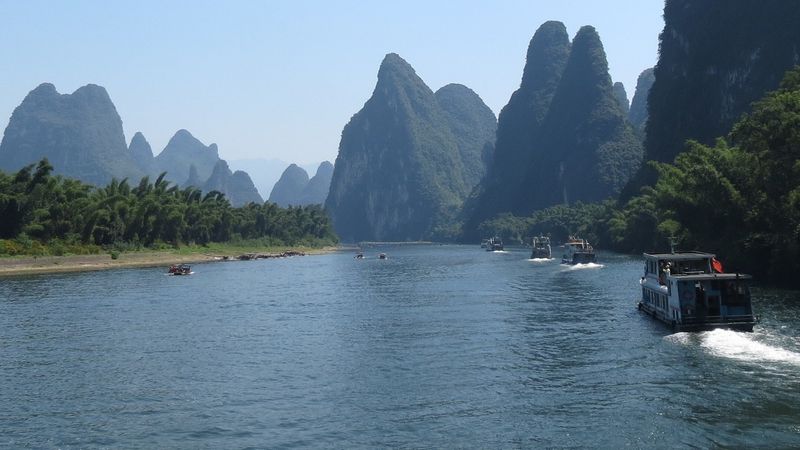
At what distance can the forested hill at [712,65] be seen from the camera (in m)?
144

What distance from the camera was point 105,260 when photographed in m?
106

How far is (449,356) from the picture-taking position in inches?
1314

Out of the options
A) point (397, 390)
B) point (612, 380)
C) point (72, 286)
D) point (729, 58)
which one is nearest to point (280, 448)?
point (397, 390)

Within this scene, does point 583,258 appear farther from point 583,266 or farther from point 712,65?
point 712,65

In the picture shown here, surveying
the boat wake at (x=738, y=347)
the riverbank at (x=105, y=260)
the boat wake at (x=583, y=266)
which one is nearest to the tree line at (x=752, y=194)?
the boat wake at (x=583, y=266)

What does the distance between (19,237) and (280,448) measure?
9064cm

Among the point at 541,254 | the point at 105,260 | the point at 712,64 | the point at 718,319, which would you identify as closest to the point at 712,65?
the point at 712,64

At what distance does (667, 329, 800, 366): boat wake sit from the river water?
0.45ft

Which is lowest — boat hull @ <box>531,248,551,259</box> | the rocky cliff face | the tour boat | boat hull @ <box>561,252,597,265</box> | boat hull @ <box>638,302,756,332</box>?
boat hull @ <box>638,302,756,332</box>

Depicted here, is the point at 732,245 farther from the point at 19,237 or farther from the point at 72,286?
the point at 19,237

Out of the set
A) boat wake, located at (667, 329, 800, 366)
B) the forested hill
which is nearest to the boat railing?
boat wake, located at (667, 329, 800, 366)

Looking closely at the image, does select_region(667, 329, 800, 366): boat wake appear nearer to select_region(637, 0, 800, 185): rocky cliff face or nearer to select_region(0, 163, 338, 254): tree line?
select_region(0, 163, 338, 254): tree line

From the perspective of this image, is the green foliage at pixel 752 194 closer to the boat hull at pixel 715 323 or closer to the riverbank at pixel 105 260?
the boat hull at pixel 715 323

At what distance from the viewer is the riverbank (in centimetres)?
8881
